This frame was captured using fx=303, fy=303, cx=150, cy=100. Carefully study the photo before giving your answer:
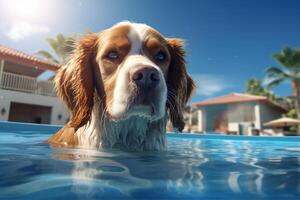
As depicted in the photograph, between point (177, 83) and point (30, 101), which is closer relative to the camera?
point (177, 83)

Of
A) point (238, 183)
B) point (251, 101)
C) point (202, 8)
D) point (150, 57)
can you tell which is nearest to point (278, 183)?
point (238, 183)

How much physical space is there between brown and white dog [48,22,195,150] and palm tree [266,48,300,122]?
36.7 metres

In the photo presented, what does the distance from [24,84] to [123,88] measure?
1982 cm

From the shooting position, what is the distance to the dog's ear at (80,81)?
387 cm

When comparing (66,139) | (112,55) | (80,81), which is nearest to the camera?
(112,55)

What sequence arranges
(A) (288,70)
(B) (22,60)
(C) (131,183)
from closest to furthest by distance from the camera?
1. (C) (131,183)
2. (B) (22,60)
3. (A) (288,70)

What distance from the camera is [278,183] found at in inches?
74.4

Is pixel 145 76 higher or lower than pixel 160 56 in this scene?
lower

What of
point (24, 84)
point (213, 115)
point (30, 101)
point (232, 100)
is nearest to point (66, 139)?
point (30, 101)

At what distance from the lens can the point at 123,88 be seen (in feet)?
10.1

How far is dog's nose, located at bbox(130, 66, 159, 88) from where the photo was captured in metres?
2.89

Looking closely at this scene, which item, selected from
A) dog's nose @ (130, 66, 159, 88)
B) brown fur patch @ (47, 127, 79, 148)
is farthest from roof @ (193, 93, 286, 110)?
dog's nose @ (130, 66, 159, 88)

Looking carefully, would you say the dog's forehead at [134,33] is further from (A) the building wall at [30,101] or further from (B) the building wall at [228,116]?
(B) the building wall at [228,116]

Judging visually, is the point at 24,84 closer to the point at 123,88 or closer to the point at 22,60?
the point at 22,60
